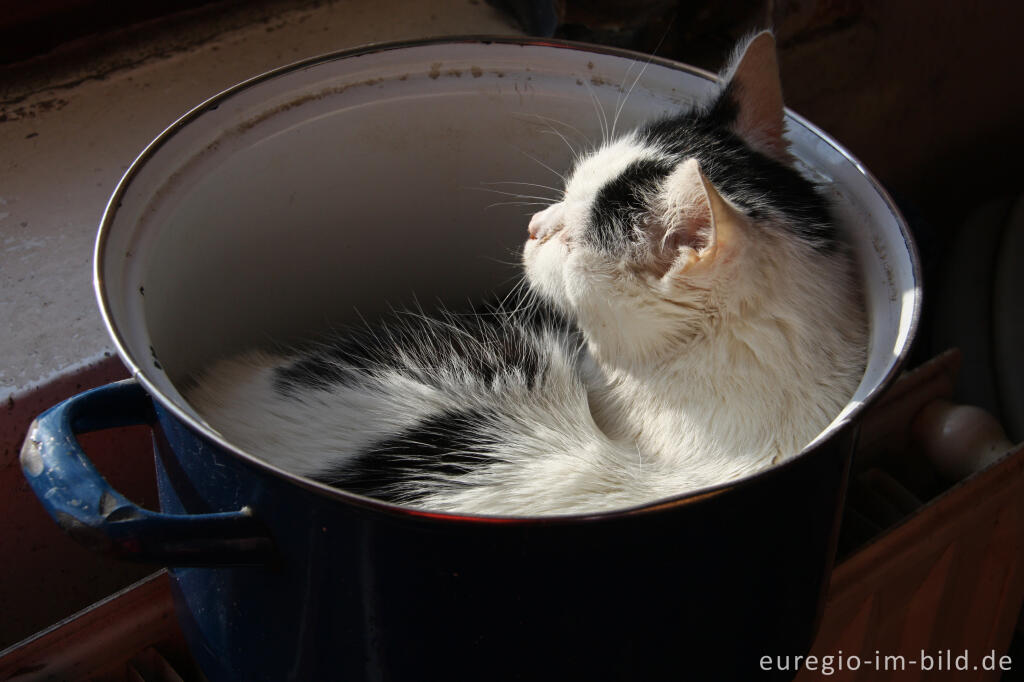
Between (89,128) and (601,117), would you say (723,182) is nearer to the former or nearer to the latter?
(601,117)

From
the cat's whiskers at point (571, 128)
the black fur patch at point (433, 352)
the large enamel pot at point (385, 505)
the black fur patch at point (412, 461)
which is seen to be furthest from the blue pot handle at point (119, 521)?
the cat's whiskers at point (571, 128)

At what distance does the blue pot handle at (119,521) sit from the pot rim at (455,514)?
0.06 metres

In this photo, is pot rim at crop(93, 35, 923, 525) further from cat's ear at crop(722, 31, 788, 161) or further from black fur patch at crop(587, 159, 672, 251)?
black fur patch at crop(587, 159, 672, 251)

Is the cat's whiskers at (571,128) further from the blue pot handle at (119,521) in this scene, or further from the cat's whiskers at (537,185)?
the blue pot handle at (119,521)

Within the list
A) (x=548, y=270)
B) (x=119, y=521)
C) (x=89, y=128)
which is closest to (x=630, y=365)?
(x=548, y=270)

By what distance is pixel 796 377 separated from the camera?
2.13 feet

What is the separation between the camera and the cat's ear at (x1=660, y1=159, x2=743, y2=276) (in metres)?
0.60

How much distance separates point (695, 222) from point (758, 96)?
187 mm

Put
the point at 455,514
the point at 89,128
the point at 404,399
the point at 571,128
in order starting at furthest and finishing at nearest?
the point at 89,128
the point at 571,128
the point at 404,399
the point at 455,514

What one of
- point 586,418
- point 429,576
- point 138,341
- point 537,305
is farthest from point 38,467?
point 537,305

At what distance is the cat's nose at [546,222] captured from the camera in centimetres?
79

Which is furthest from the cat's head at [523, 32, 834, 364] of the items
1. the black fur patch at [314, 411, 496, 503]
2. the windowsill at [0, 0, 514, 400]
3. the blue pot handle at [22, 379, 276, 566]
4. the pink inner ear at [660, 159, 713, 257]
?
the windowsill at [0, 0, 514, 400]

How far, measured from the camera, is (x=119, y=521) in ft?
1.58

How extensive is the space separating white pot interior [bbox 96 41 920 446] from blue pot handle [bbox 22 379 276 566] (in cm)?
7
